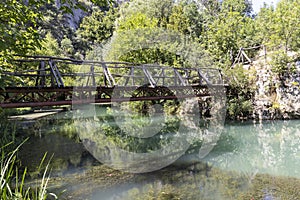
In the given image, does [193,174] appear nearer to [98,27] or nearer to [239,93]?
[239,93]

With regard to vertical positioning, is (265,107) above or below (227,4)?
below

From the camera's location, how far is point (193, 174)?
6.36 meters

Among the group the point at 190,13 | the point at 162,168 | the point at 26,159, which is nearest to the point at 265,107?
the point at 162,168

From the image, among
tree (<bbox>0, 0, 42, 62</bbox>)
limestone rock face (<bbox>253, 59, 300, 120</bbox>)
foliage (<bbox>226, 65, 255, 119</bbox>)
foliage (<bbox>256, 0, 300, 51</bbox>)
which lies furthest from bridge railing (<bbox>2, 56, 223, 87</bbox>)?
foliage (<bbox>256, 0, 300, 51</bbox>)

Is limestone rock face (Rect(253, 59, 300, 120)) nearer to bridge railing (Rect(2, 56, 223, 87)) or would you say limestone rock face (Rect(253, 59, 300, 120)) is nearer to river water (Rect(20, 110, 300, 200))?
bridge railing (Rect(2, 56, 223, 87))

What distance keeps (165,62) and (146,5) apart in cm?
822

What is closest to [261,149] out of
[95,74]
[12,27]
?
[95,74]

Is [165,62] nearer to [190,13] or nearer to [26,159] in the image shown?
[190,13]

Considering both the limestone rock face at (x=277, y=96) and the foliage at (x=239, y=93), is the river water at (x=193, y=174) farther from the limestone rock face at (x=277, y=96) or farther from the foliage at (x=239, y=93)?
the foliage at (x=239, y=93)

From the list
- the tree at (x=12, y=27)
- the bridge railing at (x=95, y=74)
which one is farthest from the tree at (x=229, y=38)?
the tree at (x=12, y=27)

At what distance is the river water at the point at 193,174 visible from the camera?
16.9 feet

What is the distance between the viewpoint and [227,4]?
2784cm

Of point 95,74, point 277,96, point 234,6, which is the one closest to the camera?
point 95,74

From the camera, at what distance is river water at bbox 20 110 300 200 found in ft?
16.9
